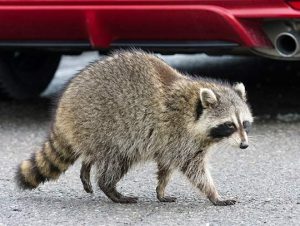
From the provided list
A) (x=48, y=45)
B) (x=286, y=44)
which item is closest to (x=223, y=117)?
(x=286, y=44)

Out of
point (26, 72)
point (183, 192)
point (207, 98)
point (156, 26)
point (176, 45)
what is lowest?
point (26, 72)

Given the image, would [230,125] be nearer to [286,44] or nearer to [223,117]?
[223,117]

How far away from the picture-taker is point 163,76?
590cm

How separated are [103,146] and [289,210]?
1.09 metres

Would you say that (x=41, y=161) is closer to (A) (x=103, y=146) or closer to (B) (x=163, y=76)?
(A) (x=103, y=146)

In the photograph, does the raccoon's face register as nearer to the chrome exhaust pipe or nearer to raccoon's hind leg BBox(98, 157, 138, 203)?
raccoon's hind leg BBox(98, 157, 138, 203)

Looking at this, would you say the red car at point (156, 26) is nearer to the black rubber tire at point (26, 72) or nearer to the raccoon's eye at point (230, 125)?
the black rubber tire at point (26, 72)

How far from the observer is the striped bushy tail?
A: 5852mm

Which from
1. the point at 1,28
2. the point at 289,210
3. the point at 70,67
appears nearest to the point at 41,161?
the point at 289,210

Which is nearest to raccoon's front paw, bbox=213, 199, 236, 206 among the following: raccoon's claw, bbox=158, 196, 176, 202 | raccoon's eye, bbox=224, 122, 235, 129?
raccoon's claw, bbox=158, 196, 176, 202

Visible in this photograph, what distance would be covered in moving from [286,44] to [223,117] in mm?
1520

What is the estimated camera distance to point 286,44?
7.06 metres

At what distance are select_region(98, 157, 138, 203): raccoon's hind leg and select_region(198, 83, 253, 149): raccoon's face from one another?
50 centimetres

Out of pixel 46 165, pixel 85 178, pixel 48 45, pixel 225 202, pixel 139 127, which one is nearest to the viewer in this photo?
pixel 225 202
